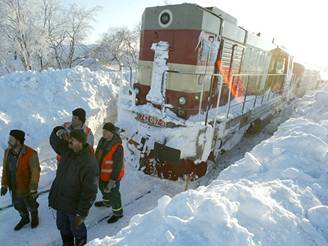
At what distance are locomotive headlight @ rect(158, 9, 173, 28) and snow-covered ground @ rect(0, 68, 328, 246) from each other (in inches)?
122

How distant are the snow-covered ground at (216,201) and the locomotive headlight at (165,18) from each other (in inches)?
122

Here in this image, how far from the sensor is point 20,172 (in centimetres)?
392

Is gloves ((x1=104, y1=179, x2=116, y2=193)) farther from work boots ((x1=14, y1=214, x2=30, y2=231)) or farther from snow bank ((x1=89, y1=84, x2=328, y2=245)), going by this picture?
snow bank ((x1=89, y1=84, x2=328, y2=245))

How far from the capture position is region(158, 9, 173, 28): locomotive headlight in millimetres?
6054

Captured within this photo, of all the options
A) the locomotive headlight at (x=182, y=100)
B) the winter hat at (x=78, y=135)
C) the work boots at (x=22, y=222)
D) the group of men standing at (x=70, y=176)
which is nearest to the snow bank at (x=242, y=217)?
the group of men standing at (x=70, y=176)

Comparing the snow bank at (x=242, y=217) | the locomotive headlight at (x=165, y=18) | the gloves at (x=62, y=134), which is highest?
the locomotive headlight at (x=165, y=18)

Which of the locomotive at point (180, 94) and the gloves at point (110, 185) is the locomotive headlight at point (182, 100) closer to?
the locomotive at point (180, 94)

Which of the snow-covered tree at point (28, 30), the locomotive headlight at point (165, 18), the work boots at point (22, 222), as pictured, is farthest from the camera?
the snow-covered tree at point (28, 30)

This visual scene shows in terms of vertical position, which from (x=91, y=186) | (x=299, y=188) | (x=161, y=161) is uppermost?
(x=299, y=188)

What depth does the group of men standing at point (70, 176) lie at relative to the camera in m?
3.18

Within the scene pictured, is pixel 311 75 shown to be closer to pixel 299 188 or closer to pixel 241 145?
pixel 241 145

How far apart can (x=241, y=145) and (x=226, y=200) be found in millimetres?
6292

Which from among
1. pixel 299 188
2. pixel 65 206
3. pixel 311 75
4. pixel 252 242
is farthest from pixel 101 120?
pixel 311 75

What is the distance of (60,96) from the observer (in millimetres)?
9055
